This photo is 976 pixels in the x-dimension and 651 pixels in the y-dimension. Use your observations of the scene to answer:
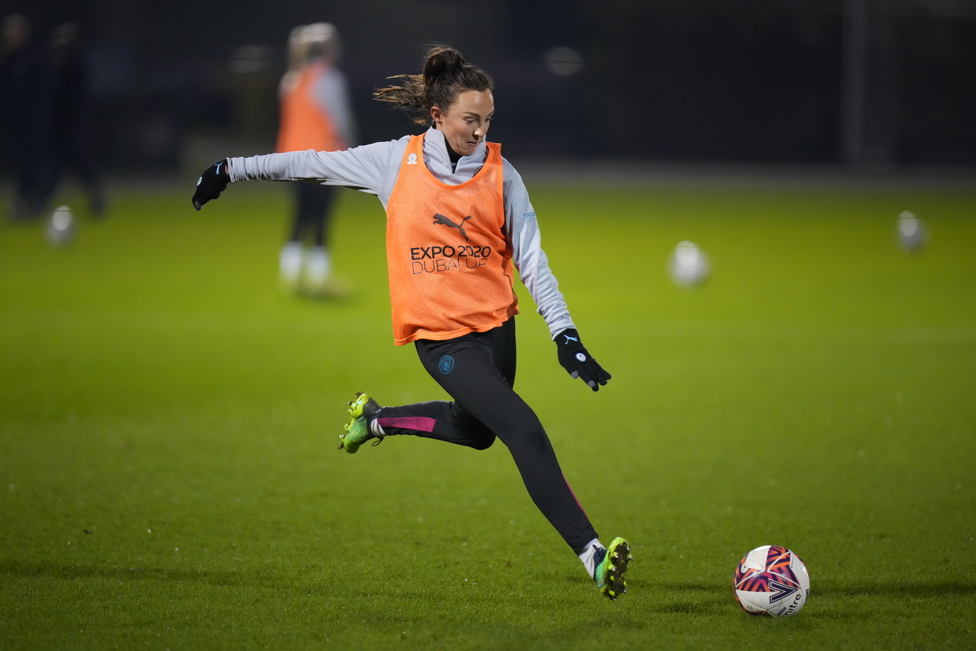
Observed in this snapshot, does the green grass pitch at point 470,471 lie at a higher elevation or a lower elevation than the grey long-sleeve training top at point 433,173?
lower

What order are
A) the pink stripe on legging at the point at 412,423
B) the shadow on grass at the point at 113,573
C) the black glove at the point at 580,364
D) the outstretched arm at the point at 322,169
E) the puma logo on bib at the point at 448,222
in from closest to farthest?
the black glove at the point at 580,364, the puma logo on bib at the point at 448,222, the outstretched arm at the point at 322,169, the shadow on grass at the point at 113,573, the pink stripe on legging at the point at 412,423

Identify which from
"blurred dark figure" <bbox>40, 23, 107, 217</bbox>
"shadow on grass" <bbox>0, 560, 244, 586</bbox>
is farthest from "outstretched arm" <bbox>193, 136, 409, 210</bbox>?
"blurred dark figure" <bbox>40, 23, 107, 217</bbox>

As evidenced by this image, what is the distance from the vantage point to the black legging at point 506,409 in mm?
3984

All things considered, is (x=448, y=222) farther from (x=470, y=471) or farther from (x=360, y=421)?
(x=470, y=471)

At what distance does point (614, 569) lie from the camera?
12.4 ft

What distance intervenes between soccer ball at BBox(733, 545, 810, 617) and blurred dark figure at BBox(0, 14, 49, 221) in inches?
608

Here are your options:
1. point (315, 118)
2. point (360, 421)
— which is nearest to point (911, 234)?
point (315, 118)

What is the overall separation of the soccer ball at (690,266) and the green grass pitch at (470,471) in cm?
23

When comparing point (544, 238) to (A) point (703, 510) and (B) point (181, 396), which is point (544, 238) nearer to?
(B) point (181, 396)

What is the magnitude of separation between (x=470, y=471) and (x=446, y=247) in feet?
7.51

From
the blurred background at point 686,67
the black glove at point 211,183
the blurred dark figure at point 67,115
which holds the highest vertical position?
the blurred background at point 686,67

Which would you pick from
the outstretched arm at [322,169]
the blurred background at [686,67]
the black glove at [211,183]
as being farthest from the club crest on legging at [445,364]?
the blurred background at [686,67]

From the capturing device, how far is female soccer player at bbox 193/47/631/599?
4.02m

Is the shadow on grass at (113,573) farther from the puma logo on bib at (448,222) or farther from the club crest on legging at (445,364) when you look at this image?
the puma logo on bib at (448,222)
